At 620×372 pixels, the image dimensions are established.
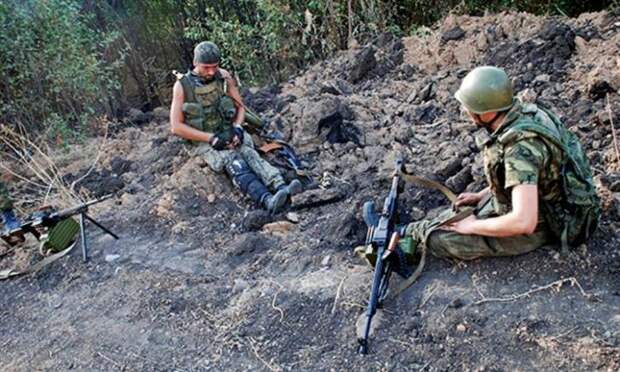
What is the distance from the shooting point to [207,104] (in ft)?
17.6

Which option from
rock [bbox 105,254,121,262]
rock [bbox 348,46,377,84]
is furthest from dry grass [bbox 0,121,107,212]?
rock [bbox 348,46,377,84]

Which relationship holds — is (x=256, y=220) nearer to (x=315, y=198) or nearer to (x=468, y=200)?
(x=315, y=198)

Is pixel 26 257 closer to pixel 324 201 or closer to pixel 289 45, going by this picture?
pixel 324 201

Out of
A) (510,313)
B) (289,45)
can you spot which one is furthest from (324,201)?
(289,45)

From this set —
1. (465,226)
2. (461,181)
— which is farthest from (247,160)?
(465,226)

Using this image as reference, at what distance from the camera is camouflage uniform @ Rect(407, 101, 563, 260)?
2855mm

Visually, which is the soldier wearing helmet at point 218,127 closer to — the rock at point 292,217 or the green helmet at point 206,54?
the green helmet at point 206,54

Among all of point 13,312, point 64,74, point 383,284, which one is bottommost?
point 13,312

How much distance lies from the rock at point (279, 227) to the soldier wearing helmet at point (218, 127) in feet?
1.02

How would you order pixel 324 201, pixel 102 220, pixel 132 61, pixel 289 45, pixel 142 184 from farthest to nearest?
pixel 132 61
pixel 289 45
pixel 142 184
pixel 102 220
pixel 324 201

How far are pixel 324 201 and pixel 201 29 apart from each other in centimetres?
545

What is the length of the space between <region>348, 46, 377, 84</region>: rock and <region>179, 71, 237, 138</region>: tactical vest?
7.26 feet

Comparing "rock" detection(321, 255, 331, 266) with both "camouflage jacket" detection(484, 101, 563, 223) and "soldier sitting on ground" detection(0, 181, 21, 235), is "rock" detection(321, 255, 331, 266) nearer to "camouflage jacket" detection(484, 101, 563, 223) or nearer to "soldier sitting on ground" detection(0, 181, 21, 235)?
"camouflage jacket" detection(484, 101, 563, 223)

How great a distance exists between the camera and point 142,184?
595 cm
